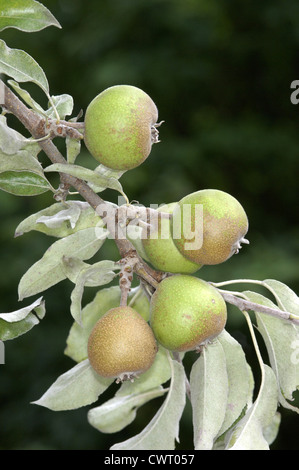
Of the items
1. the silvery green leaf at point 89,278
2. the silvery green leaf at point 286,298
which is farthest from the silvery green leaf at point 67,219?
the silvery green leaf at point 286,298

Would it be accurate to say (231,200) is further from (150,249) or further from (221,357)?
(221,357)

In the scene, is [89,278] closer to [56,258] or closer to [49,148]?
[56,258]

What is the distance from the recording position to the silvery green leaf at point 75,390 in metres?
1.39

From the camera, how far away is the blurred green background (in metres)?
3.60

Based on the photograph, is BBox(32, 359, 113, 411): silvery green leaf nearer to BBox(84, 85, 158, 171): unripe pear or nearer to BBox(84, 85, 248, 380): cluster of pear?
BBox(84, 85, 248, 380): cluster of pear

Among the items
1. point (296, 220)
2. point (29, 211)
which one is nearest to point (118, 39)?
point (29, 211)

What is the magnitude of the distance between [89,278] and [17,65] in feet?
1.53

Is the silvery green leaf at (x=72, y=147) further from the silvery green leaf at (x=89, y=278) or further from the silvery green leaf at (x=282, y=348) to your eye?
the silvery green leaf at (x=282, y=348)

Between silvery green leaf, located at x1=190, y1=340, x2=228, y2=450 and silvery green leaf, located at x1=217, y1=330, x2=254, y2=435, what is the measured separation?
3 centimetres

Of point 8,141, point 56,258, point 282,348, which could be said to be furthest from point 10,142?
point 282,348

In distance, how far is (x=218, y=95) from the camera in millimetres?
4457

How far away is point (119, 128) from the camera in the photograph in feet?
4.09

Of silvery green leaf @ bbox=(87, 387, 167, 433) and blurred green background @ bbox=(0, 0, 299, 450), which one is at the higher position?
silvery green leaf @ bbox=(87, 387, 167, 433)

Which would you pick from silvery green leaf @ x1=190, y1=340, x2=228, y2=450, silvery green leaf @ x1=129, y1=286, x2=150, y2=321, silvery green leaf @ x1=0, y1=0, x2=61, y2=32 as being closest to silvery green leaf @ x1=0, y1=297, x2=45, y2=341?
silvery green leaf @ x1=129, y1=286, x2=150, y2=321
